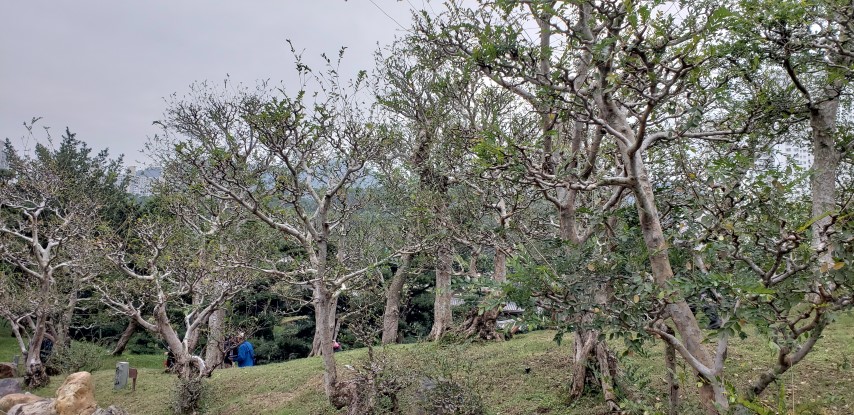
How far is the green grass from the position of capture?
4.90 m

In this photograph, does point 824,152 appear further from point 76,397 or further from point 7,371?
point 7,371

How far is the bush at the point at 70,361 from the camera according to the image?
1226cm

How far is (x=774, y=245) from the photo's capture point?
9.29 feet

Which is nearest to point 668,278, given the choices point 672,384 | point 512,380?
point 672,384

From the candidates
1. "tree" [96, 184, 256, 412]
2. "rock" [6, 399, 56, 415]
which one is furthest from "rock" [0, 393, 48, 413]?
"tree" [96, 184, 256, 412]

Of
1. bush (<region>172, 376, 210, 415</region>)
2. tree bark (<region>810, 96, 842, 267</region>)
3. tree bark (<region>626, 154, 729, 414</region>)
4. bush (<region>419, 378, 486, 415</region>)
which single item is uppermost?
tree bark (<region>810, 96, 842, 267</region>)

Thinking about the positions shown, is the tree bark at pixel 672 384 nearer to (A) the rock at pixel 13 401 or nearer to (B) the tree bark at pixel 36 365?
(A) the rock at pixel 13 401

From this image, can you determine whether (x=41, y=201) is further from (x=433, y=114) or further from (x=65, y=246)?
(x=433, y=114)

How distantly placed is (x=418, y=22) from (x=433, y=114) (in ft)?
10.6

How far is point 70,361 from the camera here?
12430 mm

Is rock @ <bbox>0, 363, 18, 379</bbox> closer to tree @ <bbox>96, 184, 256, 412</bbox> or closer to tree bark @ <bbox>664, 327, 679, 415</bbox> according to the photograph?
tree @ <bbox>96, 184, 256, 412</bbox>

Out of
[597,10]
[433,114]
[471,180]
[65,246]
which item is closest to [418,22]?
[471,180]

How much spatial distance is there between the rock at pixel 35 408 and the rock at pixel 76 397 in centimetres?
14

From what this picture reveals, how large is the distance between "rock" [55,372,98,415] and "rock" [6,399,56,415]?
137 mm
